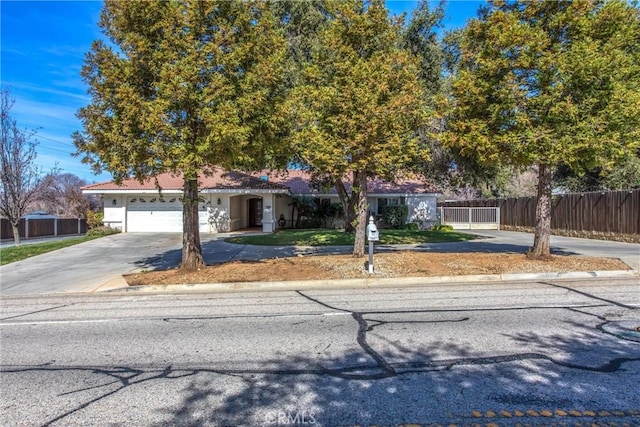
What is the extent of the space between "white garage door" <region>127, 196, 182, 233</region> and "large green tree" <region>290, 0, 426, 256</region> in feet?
55.2

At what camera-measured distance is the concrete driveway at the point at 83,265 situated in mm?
11688

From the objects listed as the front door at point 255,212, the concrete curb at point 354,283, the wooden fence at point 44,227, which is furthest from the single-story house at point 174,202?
the concrete curb at point 354,283

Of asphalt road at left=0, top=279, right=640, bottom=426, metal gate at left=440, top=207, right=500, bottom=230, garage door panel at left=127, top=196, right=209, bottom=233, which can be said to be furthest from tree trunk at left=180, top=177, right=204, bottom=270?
metal gate at left=440, top=207, right=500, bottom=230

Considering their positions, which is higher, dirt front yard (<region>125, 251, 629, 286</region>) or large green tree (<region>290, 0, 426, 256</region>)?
large green tree (<region>290, 0, 426, 256</region>)

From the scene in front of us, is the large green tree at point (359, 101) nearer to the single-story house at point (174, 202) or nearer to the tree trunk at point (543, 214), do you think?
the tree trunk at point (543, 214)

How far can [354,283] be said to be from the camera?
1086 centimetres

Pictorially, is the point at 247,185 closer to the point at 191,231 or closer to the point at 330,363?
the point at 191,231

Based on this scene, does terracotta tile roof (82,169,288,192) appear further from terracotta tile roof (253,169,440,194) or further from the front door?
the front door

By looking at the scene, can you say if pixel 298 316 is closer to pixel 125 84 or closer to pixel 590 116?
pixel 125 84

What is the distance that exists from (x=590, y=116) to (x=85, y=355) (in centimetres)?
1138

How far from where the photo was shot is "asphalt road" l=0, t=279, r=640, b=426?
3721 millimetres

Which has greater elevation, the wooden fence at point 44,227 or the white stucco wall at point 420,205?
the white stucco wall at point 420,205

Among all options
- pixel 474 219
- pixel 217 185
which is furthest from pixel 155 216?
pixel 474 219

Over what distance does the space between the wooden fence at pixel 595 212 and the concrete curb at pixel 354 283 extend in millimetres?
9012
